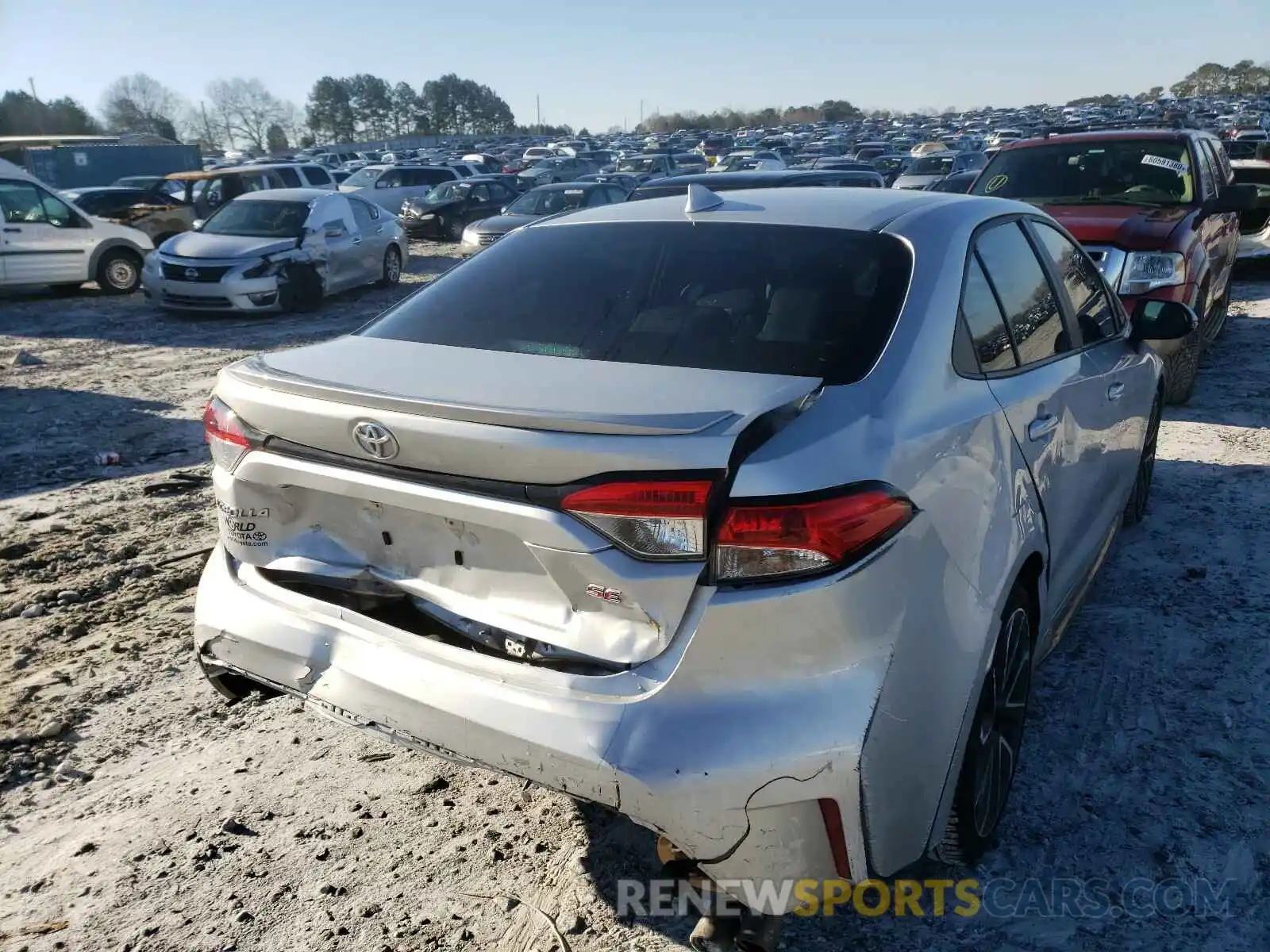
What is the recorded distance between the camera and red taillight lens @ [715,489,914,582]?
191 cm

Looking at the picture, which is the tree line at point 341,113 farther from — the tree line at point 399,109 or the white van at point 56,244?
the white van at point 56,244

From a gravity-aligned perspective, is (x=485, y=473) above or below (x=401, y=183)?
above

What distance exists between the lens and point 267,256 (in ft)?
41.5

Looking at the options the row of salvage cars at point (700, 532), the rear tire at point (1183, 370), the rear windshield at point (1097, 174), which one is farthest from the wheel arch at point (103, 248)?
the row of salvage cars at point (700, 532)

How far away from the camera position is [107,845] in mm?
2834

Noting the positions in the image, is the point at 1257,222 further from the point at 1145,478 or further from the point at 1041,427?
the point at 1041,427

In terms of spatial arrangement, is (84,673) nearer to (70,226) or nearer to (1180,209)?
(1180,209)

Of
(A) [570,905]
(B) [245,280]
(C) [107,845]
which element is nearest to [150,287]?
(B) [245,280]

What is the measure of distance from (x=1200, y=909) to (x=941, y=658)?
1084 mm

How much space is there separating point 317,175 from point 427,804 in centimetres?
2028

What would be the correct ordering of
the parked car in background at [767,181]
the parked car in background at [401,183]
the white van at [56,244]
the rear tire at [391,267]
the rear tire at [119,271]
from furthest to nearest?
the parked car in background at [401,183]
the rear tire at [391,267]
the rear tire at [119,271]
the white van at [56,244]
the parked car in background at [767,181]

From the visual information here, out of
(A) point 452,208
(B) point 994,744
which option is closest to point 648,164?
(A) point 452,208

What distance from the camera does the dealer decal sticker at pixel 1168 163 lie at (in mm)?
7844

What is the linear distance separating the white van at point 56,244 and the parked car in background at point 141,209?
1700 millimetres
